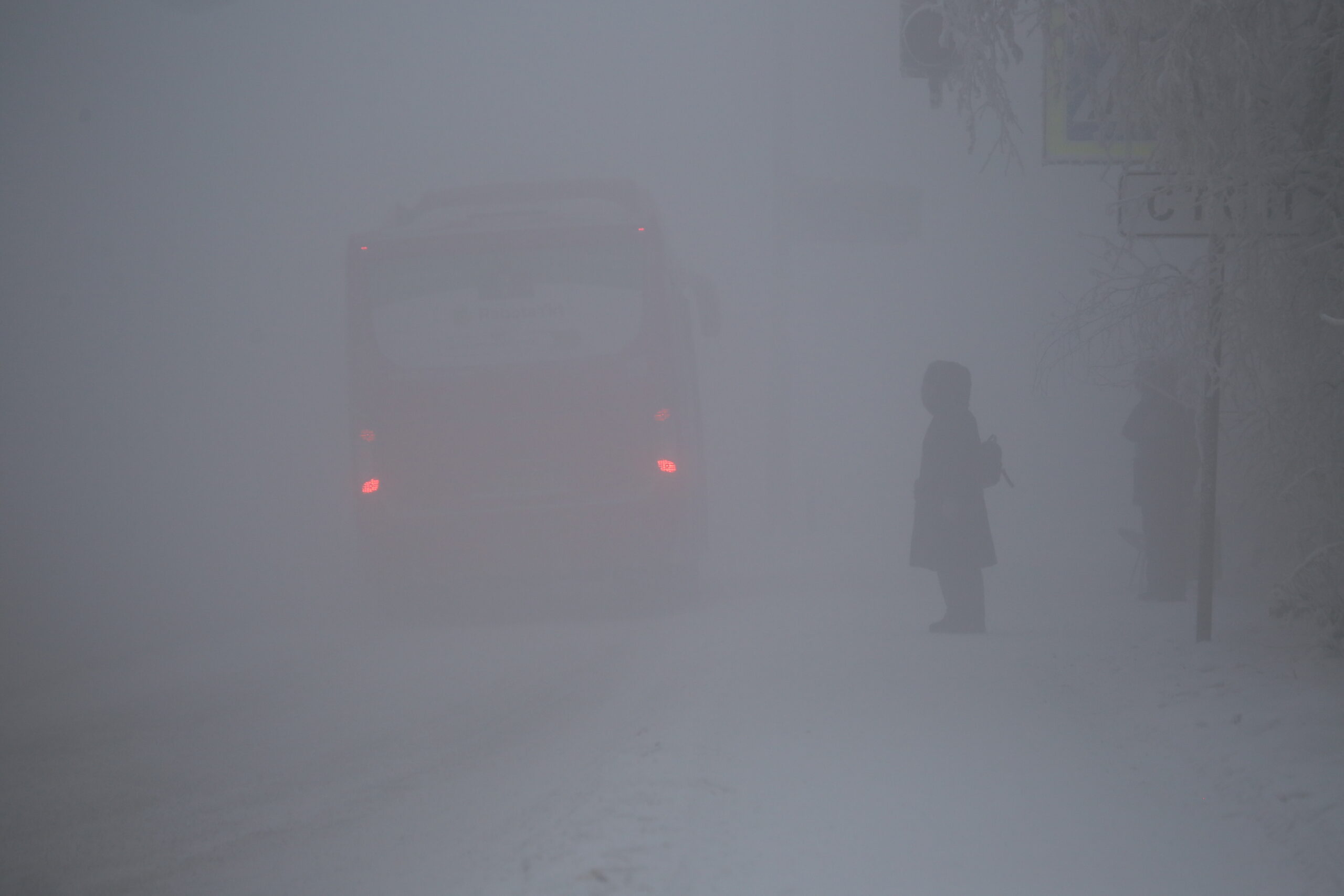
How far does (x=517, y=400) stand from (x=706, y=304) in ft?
13.2

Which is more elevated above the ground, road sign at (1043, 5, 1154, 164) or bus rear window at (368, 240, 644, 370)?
road sign at (1043, 5, 1154, 164)

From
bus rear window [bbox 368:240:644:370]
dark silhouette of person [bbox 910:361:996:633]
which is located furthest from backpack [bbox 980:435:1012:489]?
bus rear window [bbox 368:240:644:370]

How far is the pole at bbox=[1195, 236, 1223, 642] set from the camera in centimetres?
546

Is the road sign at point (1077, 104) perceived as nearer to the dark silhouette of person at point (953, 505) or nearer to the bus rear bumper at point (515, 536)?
the dark silhouette of person at point (953, 505)

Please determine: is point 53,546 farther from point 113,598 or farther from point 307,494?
point 307,494

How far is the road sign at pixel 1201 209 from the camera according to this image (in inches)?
209

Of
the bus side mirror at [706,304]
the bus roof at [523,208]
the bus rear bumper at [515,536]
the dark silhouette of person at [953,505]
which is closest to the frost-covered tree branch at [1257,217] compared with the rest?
the dark silhouette of person at [953,505]

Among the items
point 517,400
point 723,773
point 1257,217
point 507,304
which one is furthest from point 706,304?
point 723,773

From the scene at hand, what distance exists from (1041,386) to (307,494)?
62.1ft

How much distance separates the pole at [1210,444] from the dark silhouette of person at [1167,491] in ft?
9.35

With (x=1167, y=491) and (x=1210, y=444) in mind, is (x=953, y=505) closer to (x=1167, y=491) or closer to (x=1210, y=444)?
(x=1210, y=444)

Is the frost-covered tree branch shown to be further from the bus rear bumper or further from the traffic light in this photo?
the bus rear bumper

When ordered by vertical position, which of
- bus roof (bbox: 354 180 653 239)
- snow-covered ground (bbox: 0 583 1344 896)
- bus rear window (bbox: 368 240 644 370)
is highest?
bus roof (bbox: 354 180 653 239)

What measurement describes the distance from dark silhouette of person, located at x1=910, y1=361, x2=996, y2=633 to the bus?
2.50m
